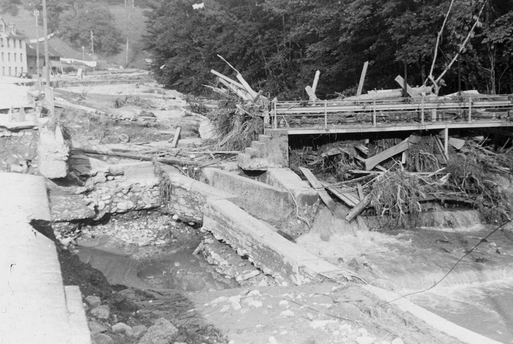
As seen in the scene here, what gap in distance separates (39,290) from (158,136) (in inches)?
599

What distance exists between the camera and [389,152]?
16.2 metres

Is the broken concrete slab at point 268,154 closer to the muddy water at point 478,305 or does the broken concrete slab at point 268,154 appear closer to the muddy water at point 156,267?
the muddy water at point 156,267

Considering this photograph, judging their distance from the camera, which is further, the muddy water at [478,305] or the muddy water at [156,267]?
the muddy water at [156,267]

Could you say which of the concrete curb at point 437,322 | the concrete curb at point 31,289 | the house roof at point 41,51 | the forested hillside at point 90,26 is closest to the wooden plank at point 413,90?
the concrete curb at point 437,322

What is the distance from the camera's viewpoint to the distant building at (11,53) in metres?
71.4

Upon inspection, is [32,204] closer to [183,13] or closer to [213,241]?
[213,241]

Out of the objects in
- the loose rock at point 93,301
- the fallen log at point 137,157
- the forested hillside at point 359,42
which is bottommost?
the loose rock at point 93,301

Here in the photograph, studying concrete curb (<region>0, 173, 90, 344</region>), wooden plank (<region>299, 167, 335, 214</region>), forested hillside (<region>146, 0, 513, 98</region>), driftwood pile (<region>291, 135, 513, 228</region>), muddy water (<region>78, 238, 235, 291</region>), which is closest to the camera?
concrete curb (<region>0, 173, 90, 344</region>)

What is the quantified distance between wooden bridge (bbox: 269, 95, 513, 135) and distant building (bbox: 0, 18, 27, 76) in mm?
64149

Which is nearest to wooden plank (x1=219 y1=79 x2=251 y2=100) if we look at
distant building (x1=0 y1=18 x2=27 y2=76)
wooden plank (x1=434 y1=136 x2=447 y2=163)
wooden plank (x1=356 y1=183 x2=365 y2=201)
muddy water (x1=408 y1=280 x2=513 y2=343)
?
wooden plank (x1=356 y1=183 x2=365 y2=201)

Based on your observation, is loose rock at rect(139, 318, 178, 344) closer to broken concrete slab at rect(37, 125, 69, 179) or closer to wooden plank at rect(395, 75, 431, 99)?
broken concrete slab at rect(37, 125, 69, 179)

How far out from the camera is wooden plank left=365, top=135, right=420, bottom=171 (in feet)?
52.6

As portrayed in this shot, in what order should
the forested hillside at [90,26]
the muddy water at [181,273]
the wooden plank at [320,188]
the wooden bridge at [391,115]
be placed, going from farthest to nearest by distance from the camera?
the forested hillside at [90,26]
the wooden bridge at [391,115]
the wooden plank at [320,188]
the muddy water at [181,273]

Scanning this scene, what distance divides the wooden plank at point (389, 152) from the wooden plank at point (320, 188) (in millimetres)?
1816
